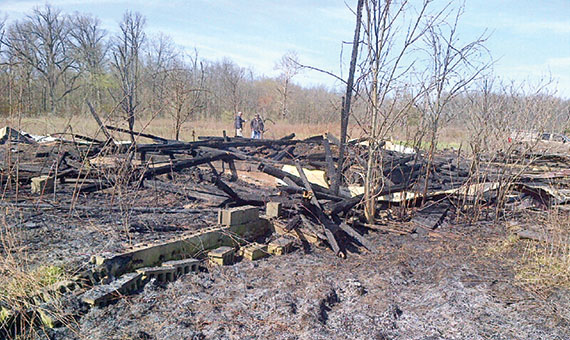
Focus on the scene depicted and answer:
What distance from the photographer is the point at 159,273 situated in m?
4.21

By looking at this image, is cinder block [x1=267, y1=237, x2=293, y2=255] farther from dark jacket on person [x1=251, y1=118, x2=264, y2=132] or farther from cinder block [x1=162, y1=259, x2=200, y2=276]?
dark jacket on person [x1=251, y1=118, x2=264, y2=132]

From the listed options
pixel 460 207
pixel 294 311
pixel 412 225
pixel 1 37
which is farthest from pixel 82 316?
pixel 460 207

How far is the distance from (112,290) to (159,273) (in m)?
0.56

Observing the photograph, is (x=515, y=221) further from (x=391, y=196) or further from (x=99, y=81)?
(x=99, y=81)

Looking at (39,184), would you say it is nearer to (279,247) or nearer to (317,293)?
(279,247)

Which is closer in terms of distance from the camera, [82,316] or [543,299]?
[82,316]

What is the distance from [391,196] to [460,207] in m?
1.39

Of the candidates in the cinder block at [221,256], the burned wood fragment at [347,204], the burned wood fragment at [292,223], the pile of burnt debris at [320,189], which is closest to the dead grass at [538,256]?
the pile of burnt debris at [320,189]

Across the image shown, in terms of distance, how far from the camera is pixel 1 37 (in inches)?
175

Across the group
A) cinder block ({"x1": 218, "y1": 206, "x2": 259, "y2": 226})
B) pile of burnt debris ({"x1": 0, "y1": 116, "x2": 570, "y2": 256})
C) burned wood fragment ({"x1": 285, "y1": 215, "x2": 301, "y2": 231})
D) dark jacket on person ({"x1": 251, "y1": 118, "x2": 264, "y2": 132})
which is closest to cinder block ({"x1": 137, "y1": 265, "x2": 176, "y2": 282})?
cinder block ({"x1": 218, "y1": 206, "x2": 259, "y2": 226})

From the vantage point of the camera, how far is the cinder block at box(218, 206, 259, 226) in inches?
214

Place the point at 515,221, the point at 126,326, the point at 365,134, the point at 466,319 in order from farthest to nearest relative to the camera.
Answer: the point at 515,221 < the point at 365,134 < the point at 466,319 < the point at 126,326

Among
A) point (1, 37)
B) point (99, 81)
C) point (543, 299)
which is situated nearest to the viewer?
point (543, 299)

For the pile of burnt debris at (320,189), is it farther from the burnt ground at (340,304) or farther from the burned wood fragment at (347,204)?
the burnt ground at (340,304)
